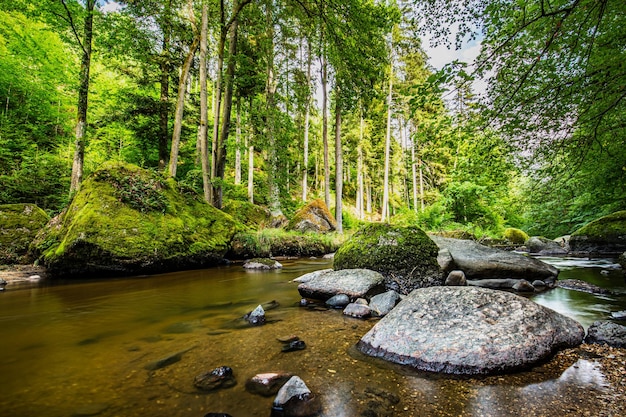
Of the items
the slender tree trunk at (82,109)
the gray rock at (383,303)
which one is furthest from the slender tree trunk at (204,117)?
the gray rock at (383,303)

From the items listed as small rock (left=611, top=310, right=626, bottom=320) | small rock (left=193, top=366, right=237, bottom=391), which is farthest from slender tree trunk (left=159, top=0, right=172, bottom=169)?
small rock (left=611, top=310, right=626, bottom=320)

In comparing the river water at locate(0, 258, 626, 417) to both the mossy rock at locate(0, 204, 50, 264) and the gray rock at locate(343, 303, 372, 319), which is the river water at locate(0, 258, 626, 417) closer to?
the gray rock at locate(343, 303, 372, 319)

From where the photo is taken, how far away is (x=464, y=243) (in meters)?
7.18

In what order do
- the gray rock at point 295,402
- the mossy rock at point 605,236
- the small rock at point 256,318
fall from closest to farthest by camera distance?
the gray rock at point 295,402 → the small rock at point 256,318 → the mossy rock at point 605,236

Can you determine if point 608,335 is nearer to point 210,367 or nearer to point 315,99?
point 210,367

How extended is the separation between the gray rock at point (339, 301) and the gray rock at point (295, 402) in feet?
8.04

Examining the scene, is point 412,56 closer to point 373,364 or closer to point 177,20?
point 177,20

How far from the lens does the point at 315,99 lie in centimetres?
2802

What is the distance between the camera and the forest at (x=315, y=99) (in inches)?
145

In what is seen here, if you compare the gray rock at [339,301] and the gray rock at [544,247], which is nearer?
the gray rock at [339,301]

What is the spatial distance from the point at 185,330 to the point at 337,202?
12.8 metres

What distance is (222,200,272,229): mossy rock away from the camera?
1459 cm

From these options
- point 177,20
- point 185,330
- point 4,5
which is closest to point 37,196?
point 4,5

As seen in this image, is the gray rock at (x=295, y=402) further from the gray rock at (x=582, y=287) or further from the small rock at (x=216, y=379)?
the gray rock at (x=582, y=287)
